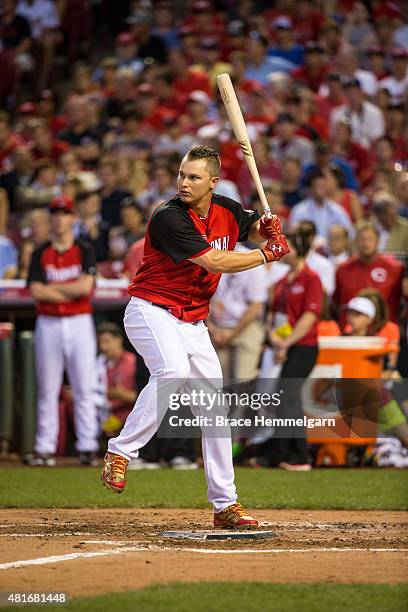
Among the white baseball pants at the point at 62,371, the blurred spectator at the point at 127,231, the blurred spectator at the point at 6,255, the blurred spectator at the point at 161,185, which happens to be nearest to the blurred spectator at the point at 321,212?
the blurred spectator at the point at 161,185

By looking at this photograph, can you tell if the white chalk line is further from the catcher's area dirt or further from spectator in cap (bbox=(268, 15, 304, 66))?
spectator in cap (bbox=(268, 15, 304, 66))

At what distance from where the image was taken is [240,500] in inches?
330

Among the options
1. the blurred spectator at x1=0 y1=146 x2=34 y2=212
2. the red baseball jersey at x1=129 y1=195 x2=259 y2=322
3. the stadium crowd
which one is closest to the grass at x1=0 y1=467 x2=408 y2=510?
the stadium crowd

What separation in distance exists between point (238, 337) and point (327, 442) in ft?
4.35

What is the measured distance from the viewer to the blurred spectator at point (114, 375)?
38.2 feet

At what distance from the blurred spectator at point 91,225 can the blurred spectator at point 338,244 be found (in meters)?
2.50

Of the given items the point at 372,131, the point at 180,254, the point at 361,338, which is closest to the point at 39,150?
the point at 372,131

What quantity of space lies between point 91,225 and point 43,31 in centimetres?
700

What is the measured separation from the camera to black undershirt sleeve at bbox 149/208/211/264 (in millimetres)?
6605

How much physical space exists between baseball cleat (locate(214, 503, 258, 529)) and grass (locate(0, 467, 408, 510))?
1.30 metres

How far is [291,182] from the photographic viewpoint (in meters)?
13.7

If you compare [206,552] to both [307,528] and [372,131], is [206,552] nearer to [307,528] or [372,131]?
[307,528]

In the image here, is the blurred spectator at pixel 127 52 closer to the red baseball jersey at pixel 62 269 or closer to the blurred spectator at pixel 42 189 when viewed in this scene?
the blurred spectator at pixel 42 189

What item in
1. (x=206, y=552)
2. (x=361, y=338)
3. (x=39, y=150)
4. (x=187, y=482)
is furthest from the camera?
(x=39, y=150)
